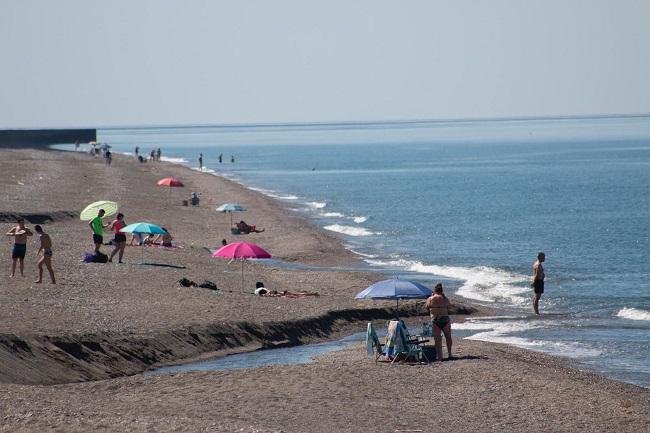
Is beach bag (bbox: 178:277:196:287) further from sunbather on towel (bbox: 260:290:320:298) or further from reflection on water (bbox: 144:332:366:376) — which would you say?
reflection on water (bbox: 144:332:366:376)

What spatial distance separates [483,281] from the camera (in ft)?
118

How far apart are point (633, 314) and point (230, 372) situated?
554 inches

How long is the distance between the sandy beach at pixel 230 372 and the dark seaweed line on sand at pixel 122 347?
0.03m

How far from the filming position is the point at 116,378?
19094mm

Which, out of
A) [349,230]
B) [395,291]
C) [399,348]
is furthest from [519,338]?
[349,230]

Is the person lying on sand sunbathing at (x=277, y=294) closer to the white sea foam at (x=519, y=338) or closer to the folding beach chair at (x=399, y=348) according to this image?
the white sea foam at (x=519, y=338)

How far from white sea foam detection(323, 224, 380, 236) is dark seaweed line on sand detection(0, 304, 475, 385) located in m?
27.7

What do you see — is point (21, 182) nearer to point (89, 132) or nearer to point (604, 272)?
point (604, 272)

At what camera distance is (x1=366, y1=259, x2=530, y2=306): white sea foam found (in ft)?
106

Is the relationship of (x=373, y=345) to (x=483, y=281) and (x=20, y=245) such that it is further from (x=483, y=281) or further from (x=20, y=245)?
(x=483, y=281)

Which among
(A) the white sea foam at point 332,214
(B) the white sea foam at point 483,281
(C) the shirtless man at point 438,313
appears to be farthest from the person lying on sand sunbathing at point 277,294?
(A) the white sea foam at point 332,214

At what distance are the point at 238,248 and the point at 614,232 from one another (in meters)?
32.0

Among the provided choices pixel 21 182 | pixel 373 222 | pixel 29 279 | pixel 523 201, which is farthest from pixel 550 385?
pixel 523 201

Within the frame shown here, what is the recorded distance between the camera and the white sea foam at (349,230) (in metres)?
53.4
